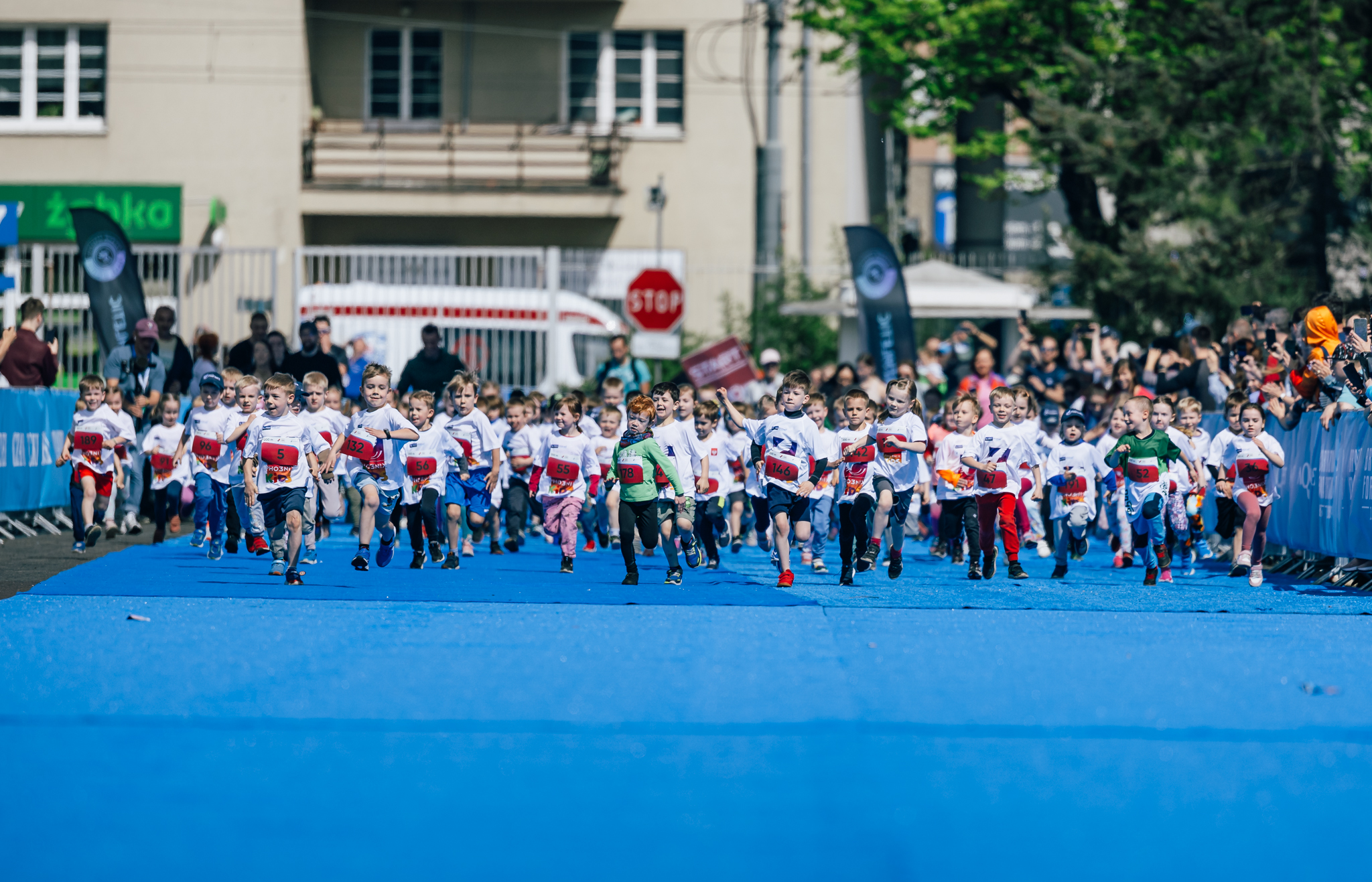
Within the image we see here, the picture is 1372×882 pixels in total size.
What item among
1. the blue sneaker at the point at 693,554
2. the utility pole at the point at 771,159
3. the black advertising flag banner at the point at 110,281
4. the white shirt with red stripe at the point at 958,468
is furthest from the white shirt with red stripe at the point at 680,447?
the utility pole at the point at 771,159

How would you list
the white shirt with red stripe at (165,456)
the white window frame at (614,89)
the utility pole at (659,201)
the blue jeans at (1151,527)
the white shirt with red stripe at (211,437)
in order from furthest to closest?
the white window frame at (614,89), the utility pole at (659,201), the white shirt with red stripe at (165,456), the white shirt with red stripe at (211,437), the blue jeans at (1151,527)

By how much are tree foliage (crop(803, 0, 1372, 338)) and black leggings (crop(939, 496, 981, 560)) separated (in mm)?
11666

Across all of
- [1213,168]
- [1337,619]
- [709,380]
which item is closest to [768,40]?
[1213,168]

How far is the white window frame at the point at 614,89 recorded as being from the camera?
108ft

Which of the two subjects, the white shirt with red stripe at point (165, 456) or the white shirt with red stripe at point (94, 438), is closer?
the white shirt with red stripe at point (94, 438)

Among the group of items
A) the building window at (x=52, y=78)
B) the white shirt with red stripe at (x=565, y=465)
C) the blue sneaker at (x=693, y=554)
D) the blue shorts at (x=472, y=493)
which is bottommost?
the blue sneaker at (x=693, y=554)

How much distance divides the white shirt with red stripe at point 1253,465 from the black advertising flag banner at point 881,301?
7.24m

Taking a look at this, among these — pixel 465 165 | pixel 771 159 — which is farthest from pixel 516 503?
pixel 771 159

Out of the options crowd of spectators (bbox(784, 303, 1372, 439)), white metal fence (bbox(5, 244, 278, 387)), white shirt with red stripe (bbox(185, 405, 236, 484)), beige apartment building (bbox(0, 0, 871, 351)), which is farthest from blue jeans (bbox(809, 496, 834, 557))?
beige apartment building (bbox(0, 0, 871, 351))

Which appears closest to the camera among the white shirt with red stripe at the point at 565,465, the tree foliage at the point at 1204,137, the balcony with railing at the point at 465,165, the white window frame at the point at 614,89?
the white shirt with red stripe at the point at 565,465

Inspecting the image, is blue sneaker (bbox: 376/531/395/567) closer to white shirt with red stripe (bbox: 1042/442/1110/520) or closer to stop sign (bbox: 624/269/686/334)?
white shirt with red stripe (bbox: 1042/442/1110/520)

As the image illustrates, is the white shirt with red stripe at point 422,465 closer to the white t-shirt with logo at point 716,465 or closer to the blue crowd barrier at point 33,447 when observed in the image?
the white t-shirt with logo at point 716,465

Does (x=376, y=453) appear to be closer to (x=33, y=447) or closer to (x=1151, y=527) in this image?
(x=33, y=447)

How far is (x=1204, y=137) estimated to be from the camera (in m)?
27.4
